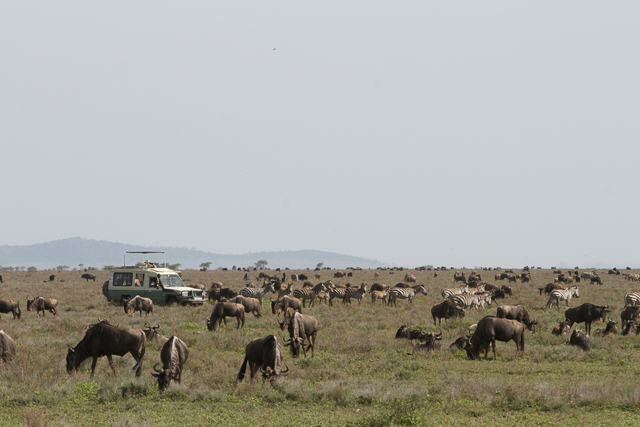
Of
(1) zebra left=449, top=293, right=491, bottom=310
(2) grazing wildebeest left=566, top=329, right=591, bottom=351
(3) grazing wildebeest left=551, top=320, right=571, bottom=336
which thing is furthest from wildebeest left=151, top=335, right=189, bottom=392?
(1) zebra left=449, top=293, right=491, bottom=310

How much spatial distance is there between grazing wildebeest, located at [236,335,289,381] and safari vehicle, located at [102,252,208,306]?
797 inches

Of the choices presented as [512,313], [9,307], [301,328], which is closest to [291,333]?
[301,328]

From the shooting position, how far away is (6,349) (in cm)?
1639

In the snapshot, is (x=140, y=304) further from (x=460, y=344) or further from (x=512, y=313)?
(x=512, y=313)

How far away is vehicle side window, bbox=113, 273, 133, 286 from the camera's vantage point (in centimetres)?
3525

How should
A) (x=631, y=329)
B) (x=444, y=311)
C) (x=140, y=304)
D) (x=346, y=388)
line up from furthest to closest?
(x=140, y=304) < (x=444, y=311) < (x=631, y=329) < (x=346, y=388)

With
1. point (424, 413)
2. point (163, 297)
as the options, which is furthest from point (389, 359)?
point (163, 297)

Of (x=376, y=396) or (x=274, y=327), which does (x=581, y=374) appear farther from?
(x=274, y=327)

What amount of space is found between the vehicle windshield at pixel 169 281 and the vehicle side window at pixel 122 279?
84.7 inches

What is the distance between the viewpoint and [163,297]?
1346 inches

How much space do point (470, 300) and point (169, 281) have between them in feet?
59.1

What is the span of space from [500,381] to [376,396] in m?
3.78

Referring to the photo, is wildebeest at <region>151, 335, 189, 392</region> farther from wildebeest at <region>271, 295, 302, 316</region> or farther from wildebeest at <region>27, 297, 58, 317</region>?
wildebeest at <region>27, 297, 58, 317</region>

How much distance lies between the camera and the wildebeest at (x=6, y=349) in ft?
53.4
